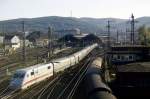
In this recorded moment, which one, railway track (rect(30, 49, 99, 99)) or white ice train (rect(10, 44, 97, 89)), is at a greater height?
white ice train (rect(10, 44, 97, 89))

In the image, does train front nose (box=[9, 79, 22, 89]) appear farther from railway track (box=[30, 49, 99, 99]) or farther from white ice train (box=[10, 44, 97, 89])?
railway track (box=[30, 49, 99, 99])

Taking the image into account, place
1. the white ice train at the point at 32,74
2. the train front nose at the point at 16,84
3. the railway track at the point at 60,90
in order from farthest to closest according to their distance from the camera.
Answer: the white ice train at the point at 32,74 < the train front nose at the point at 16,84 < the railway track at the point at 60,90

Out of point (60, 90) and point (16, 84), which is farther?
point (60, 90)

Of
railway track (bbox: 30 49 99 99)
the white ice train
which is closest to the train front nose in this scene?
the white ice train

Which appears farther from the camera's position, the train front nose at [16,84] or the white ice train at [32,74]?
the white ice train at [32,74]

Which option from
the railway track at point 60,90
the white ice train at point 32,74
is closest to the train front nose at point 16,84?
the white ice train at point 32,74

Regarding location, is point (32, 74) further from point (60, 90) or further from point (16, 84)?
point (60, 90)

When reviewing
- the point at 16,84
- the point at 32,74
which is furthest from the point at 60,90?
the point at 16,84

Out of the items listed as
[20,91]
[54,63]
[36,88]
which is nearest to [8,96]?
[20,91]

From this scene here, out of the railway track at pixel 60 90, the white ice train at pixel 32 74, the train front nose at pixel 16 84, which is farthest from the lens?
the white ice train at pixel 32 74

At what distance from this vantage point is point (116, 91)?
2588cm

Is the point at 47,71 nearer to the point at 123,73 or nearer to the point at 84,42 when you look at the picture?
the point at 123,73

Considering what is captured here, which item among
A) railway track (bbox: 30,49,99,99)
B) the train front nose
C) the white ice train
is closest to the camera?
railway track (bbox: 30,49,99,99)

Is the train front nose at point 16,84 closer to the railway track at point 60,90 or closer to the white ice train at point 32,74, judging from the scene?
the white ice train at point 32,74
